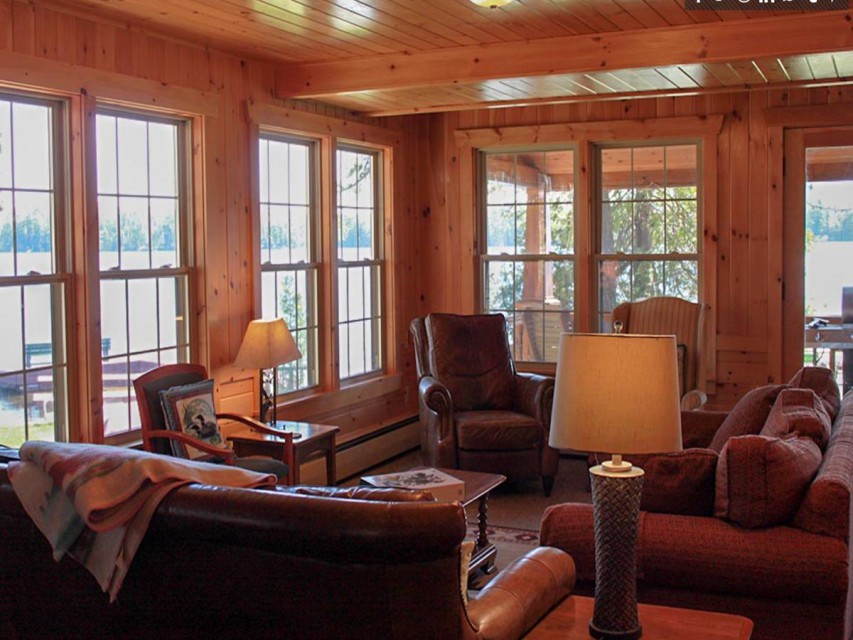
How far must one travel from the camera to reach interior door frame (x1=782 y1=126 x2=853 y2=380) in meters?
6.24

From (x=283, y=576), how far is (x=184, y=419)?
98.3 inches

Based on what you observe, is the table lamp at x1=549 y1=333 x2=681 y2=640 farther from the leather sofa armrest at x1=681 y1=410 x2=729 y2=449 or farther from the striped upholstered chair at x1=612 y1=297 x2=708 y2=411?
the striped upholstered chair at x1=612 y1=297 x2=708 y2=411

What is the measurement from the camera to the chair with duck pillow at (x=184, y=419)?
4449 millimetres

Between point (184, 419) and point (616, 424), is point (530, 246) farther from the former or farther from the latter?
point (616, 424)

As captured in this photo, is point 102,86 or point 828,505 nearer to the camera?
point 828,505

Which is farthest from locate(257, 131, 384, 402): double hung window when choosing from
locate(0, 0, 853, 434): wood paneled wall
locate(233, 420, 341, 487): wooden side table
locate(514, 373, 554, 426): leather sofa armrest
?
locate(514, 373, 554, 426): leather sofa armrest

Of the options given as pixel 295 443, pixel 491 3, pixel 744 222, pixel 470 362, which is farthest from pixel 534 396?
pixel 491 3

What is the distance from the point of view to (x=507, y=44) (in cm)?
505

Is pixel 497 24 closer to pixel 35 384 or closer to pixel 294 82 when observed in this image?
pixel 294 82

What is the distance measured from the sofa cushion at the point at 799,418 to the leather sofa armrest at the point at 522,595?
3.27 ft

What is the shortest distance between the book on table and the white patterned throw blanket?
1.63m

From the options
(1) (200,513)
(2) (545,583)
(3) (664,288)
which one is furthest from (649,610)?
(3) (664,288)

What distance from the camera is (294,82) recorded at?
18.4 feet

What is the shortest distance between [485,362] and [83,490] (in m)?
4.13
